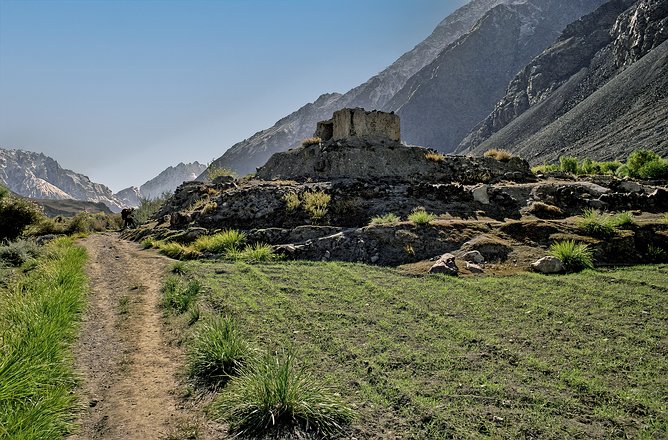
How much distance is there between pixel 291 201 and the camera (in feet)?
68.7

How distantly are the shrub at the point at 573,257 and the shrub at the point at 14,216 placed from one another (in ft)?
102

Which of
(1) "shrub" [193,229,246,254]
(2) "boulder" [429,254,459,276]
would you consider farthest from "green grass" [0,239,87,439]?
(2) "boulder" [429,254,459,276]

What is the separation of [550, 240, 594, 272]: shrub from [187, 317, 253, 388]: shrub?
8.44 metres

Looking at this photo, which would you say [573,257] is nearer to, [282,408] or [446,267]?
[446,267]

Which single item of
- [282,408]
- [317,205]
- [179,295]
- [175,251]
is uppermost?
[317,205]

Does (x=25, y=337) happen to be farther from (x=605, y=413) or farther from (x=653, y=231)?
(x=653, y=231)

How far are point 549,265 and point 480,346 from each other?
5.31 meters

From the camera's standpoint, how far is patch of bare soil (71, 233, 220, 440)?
4.44 m

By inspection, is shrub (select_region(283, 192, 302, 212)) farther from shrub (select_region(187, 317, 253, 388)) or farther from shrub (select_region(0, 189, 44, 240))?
shrub (select_region(0, 189, 44, 240))

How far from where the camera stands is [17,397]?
4.31 meters

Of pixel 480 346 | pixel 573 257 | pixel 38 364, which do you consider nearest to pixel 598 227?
pixel 573 257

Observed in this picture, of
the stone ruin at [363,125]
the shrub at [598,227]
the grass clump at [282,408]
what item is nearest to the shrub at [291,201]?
the shrub at [598,227]

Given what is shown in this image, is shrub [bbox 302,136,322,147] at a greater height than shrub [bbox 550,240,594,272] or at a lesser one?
greater

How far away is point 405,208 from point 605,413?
15.6m
